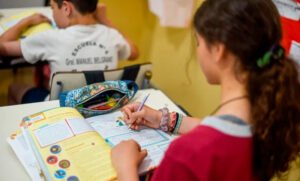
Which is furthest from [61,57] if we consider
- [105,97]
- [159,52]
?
[159,52]

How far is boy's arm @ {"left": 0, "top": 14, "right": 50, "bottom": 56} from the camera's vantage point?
1.53 metres

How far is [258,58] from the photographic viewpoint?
695 millimetres

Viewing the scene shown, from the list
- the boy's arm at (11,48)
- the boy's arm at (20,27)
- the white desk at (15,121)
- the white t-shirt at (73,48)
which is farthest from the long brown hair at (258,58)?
the boy's arm at (20,27)

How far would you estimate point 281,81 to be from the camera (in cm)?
69

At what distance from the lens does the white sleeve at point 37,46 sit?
1469mm

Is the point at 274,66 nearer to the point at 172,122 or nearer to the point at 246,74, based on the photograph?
the point at 246,74

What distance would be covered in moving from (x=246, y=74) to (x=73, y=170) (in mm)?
475

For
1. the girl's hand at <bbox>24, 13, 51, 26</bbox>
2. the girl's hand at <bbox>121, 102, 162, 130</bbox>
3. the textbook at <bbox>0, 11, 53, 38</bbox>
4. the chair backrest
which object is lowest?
the girl's hand at <bbox>121, 102, 162, 130</bbox>

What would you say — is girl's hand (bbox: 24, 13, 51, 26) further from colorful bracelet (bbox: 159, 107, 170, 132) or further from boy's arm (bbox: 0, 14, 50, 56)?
colorful bracelet (bbox: 159, 107, 170, 132)

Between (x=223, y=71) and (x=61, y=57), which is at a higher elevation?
(x=223, y=71)

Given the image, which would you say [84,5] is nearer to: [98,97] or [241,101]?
[98,97]

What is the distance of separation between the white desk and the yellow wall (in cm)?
→ 75

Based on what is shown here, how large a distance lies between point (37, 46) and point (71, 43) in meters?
0.17

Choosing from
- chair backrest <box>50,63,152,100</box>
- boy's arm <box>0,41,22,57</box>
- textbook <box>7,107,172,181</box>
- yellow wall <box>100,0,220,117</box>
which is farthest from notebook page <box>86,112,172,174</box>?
yellow wall <box>100,0,220,117</box>
